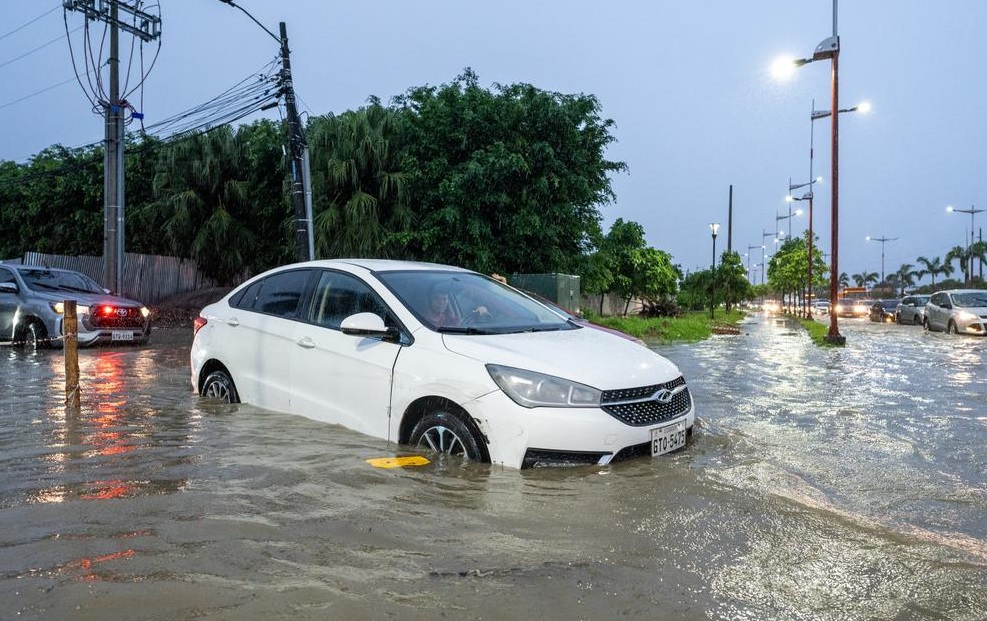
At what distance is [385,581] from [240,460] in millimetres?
2299

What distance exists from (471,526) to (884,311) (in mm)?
39389

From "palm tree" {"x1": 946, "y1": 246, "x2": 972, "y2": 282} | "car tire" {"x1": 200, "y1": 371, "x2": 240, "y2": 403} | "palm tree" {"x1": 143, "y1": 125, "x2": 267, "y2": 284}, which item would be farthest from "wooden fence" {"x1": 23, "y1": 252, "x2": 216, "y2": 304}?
"palm tree" {"x1": 946, "y1": 246, "x2": 972, "y2": 282}

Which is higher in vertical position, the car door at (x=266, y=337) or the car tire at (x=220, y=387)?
the car door at (x=266, y=337)

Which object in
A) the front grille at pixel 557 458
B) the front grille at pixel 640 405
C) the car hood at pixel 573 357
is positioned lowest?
the front grille at pixel 557 458

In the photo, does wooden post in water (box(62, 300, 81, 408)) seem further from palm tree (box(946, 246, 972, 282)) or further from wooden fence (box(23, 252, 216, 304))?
palm tree (box(946, 246, 972, 282))

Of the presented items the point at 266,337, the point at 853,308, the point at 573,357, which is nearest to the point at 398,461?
the point at 573,357

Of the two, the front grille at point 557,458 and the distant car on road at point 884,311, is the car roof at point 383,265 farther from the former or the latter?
the distant car on road at point 884,311

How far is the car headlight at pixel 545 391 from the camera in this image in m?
4.55

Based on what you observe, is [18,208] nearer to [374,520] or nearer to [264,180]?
[264,180]

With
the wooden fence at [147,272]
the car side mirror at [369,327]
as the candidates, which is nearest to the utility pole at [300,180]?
the car side mirror at [369,327]

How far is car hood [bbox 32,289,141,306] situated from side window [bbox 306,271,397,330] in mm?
10298

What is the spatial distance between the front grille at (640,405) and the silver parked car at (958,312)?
70.4 feet

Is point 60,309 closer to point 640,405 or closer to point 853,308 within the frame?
point 640,405

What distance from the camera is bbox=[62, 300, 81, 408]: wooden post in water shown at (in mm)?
6766
